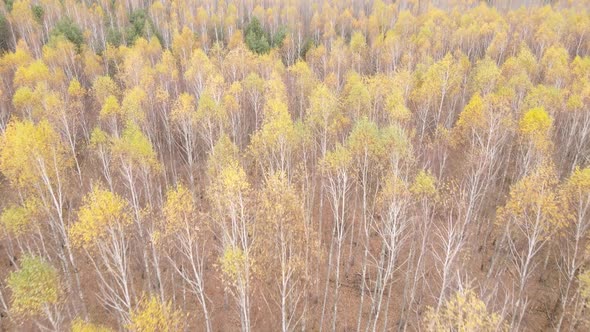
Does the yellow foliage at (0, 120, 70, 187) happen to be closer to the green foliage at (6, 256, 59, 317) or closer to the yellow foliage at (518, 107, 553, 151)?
the green foliage at (6, 256, 59, 317)

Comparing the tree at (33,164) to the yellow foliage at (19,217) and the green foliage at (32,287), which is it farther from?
the green foliage at (32,287)

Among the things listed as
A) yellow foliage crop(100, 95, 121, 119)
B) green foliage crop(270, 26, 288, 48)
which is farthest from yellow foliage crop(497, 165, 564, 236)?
green foliage crop(270, 26, 288, 48)

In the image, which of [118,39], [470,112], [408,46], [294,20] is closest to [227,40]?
[294,20]

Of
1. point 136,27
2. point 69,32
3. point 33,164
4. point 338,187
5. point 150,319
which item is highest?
point 136,27

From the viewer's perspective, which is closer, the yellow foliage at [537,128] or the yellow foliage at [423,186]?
the yellow foliage at [423,186]

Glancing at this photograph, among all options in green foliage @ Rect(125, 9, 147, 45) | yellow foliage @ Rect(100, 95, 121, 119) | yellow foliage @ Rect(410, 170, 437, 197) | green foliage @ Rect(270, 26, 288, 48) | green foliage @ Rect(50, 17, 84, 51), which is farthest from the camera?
green foliage @ Rect(270, 26, 288, 48)

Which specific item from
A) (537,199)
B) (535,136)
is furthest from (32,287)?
(535,136)

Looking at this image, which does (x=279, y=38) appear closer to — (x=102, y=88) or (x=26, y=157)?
(x=102, y=88)

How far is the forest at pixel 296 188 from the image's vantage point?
24016mm

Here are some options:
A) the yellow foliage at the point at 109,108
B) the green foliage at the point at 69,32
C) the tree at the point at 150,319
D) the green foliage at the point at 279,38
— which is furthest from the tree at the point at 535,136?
the green foliage at the point at 69,32

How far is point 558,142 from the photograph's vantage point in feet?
147

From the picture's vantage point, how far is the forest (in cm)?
2402

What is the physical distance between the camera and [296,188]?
128ft

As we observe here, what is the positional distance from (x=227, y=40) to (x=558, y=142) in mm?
70893
